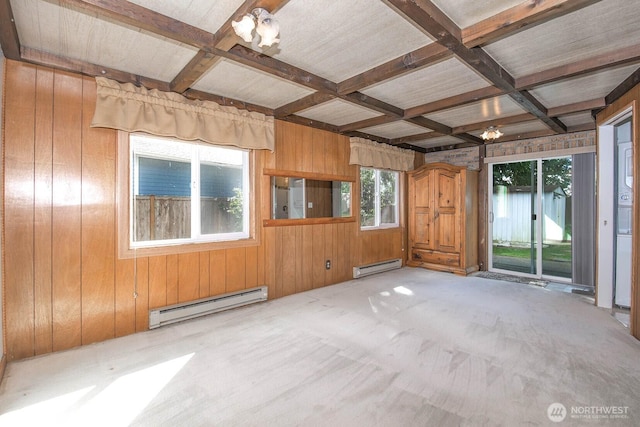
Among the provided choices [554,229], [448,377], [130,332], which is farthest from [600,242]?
[130,332]

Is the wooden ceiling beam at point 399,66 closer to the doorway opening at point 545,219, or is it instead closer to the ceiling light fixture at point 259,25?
the ceiling light fixture at point 259,25

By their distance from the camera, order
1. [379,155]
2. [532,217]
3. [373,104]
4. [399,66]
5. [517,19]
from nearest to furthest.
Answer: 1. [517,19]
2. [399,66]
3. [373,104]
4. [532,217]
5. [379,155]

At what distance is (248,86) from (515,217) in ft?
15.8

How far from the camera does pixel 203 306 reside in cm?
313

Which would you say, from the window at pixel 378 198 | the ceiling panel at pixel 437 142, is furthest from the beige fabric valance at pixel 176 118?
the ceiling panel at pixel 437 142

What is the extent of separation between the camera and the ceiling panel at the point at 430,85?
2.68 m

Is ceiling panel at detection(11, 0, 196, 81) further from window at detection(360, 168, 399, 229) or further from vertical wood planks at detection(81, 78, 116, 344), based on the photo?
window at detection(360, 168, 399, 229)

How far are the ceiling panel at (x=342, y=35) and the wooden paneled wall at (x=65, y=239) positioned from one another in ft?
5.82

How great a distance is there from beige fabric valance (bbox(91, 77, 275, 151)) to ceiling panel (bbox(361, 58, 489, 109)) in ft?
4.36

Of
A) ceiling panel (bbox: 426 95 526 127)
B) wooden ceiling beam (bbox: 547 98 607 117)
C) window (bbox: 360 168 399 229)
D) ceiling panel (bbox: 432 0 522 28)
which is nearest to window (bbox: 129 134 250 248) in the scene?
window (bbox: 360 168 399 229)

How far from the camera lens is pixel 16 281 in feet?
7.57

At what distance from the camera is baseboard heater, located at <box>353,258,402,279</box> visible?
15.9ft

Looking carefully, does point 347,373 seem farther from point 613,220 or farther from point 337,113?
point 613,220

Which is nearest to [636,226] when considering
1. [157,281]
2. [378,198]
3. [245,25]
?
[378,198]
